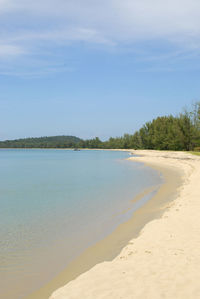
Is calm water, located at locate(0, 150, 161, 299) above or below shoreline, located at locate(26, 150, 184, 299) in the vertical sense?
below

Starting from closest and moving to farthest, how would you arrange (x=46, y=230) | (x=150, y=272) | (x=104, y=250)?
(x=150, y=272) → (x=104, y=250) → (x=46, y=230)

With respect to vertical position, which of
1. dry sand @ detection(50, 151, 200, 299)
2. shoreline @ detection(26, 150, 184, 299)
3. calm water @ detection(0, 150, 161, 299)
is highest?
dry sand @ detection(50, 151, 200, 299)

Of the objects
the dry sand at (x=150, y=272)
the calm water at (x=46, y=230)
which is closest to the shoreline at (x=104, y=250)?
the calm water at (x=46, y=230)

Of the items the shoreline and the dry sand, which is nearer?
the dry sand

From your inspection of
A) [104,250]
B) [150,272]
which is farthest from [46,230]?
[150,272]

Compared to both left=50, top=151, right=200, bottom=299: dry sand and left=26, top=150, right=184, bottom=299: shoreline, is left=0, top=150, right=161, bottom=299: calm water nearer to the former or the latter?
left=26, top=150, right=184, bottom=299: shoreline

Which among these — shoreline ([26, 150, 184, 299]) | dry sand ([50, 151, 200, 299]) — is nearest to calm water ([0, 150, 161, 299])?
shoreline ([26, 150, 184, 299])

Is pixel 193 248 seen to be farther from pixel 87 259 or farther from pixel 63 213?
pixel 63 213

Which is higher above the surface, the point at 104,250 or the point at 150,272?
the point at 150,272

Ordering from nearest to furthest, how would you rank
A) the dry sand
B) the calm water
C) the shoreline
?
1. the dry sand
2. the shoreline
3. the calm water

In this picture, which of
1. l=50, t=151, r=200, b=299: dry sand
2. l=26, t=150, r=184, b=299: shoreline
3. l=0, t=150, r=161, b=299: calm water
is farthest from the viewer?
l=0, t=150, r=161, b=299: calm water

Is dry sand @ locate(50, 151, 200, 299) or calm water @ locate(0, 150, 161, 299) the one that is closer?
dry sand @ locate(50, 151, 200, 299)

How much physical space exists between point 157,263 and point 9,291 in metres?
4.01

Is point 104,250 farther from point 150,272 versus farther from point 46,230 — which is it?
point 46,230
